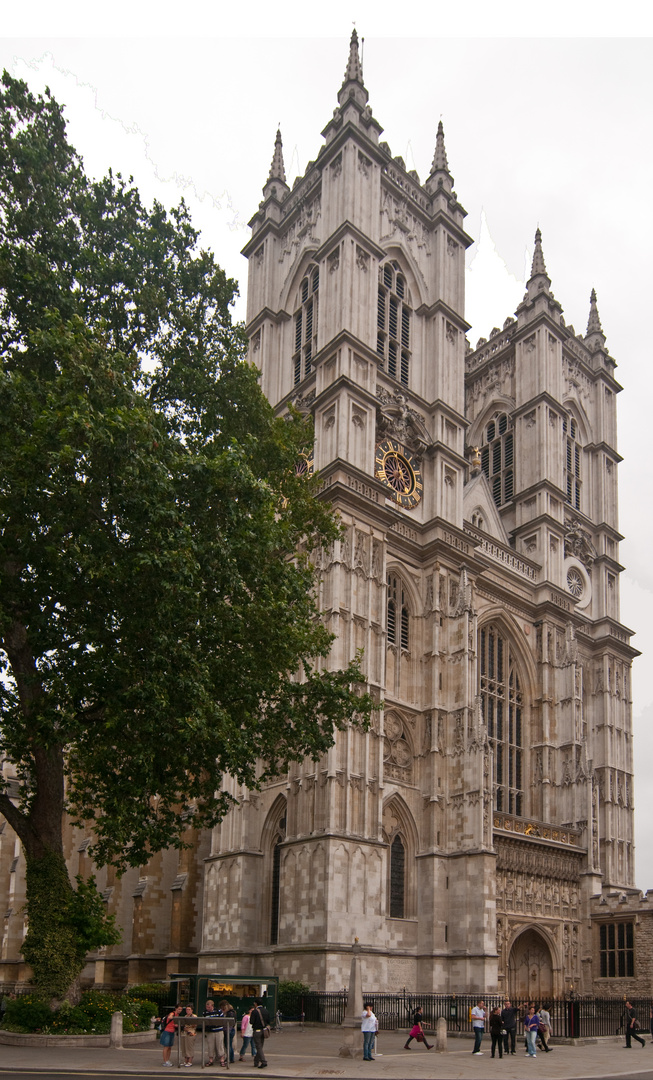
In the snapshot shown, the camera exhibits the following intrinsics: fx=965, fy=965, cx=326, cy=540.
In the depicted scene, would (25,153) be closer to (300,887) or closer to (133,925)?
(300,887)

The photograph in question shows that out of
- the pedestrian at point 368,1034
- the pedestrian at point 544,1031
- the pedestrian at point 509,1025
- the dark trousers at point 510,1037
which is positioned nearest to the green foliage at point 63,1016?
the pedestrian at point 368,1034

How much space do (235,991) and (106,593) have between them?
32.3ft

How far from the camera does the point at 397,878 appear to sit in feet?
108

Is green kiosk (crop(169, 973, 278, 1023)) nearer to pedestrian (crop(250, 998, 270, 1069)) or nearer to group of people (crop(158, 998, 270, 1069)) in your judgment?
group of people (crop(158, 998, 270, 1069))

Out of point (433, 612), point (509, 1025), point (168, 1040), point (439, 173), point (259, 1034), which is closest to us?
point (168, 1040)

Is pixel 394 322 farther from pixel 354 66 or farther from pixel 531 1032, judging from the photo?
pixel 531 1032

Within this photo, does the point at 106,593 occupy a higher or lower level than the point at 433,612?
lower

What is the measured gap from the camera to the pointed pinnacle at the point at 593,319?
53125mm

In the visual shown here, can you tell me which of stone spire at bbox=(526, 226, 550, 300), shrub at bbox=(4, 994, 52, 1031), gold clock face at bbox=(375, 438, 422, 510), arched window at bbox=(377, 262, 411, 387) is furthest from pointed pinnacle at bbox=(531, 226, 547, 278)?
shrub at bbox=(4, 994, 52, 1031)

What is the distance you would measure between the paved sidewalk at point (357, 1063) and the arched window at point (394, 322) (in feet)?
84.4

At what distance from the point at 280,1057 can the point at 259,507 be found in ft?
36.3

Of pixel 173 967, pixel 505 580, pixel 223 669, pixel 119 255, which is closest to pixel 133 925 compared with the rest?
pixel 173 967

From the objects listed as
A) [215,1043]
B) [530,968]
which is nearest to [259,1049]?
[215,1043]

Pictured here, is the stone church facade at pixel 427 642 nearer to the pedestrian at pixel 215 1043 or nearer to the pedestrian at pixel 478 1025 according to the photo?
the pedestrian at pixel 478 1025
